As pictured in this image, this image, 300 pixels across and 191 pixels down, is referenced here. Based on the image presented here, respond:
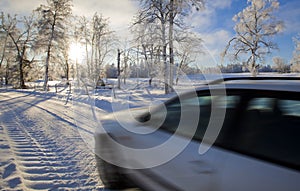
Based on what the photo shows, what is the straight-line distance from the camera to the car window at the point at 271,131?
1653mm

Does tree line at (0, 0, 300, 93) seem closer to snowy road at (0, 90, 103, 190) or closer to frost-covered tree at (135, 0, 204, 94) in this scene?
frost-covered tree at (135, 0, 204, 94)

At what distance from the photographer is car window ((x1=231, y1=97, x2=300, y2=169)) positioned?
165 cm

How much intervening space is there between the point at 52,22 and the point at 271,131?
3155 cm

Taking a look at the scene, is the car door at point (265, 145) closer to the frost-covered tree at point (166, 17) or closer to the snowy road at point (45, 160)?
the snowy road at point (45, 160)

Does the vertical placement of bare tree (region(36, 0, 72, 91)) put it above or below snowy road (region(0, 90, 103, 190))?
above

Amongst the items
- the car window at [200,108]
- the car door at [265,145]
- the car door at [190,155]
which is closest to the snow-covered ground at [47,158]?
A: the car door at [190,155]

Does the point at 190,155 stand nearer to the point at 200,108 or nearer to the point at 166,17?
the point at 200,108

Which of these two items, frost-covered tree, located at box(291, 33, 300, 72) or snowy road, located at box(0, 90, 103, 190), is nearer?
snowy road, located at box(0, 90, 103, 190)

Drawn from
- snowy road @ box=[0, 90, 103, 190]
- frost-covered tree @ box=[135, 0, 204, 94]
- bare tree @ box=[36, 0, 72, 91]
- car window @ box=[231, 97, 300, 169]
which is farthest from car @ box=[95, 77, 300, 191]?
bare tree @ box=[36, 0, 72, 91]

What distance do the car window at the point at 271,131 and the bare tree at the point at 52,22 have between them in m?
31.1

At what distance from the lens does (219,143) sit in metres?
1.99

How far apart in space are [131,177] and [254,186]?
4.85 feet

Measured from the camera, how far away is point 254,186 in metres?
1.54

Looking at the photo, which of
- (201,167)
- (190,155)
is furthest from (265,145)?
(190,155)
